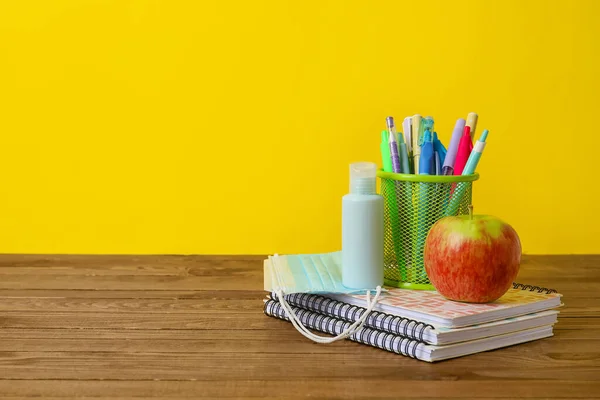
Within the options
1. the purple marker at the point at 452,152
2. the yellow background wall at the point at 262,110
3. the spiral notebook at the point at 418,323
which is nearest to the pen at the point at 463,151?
the purple marker at the point at 452,152

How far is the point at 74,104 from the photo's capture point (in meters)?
1.96

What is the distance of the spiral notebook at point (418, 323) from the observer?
3.39 ft

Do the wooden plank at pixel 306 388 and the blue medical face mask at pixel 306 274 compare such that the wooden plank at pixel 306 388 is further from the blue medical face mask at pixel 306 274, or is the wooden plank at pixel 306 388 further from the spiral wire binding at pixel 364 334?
the blue medical face mask at pixel 306 274

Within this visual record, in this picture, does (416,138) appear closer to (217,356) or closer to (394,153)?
(394,153)

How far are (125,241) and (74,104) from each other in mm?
320

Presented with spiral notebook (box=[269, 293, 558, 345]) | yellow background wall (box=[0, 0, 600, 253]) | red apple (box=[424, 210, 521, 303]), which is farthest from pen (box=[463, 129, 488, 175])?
yellow background wall (box=[0, 0, 600, 253])

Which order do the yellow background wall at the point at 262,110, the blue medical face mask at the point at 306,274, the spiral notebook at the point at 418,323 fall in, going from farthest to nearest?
the yellow background wall at the point at 262,110, the blue medical face mask at the point at 306,274, the spiral notebook at the point at 418,323

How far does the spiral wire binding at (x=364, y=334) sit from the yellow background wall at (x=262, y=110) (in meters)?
0.77

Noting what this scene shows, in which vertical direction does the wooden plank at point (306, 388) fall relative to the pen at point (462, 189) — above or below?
below

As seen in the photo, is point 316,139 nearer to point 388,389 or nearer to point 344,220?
point 344,220

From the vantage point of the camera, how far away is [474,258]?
107cm

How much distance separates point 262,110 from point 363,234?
85cm

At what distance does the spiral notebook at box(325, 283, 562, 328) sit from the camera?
3.41 feet

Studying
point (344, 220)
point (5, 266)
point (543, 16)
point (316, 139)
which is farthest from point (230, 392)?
point (543, 16)
